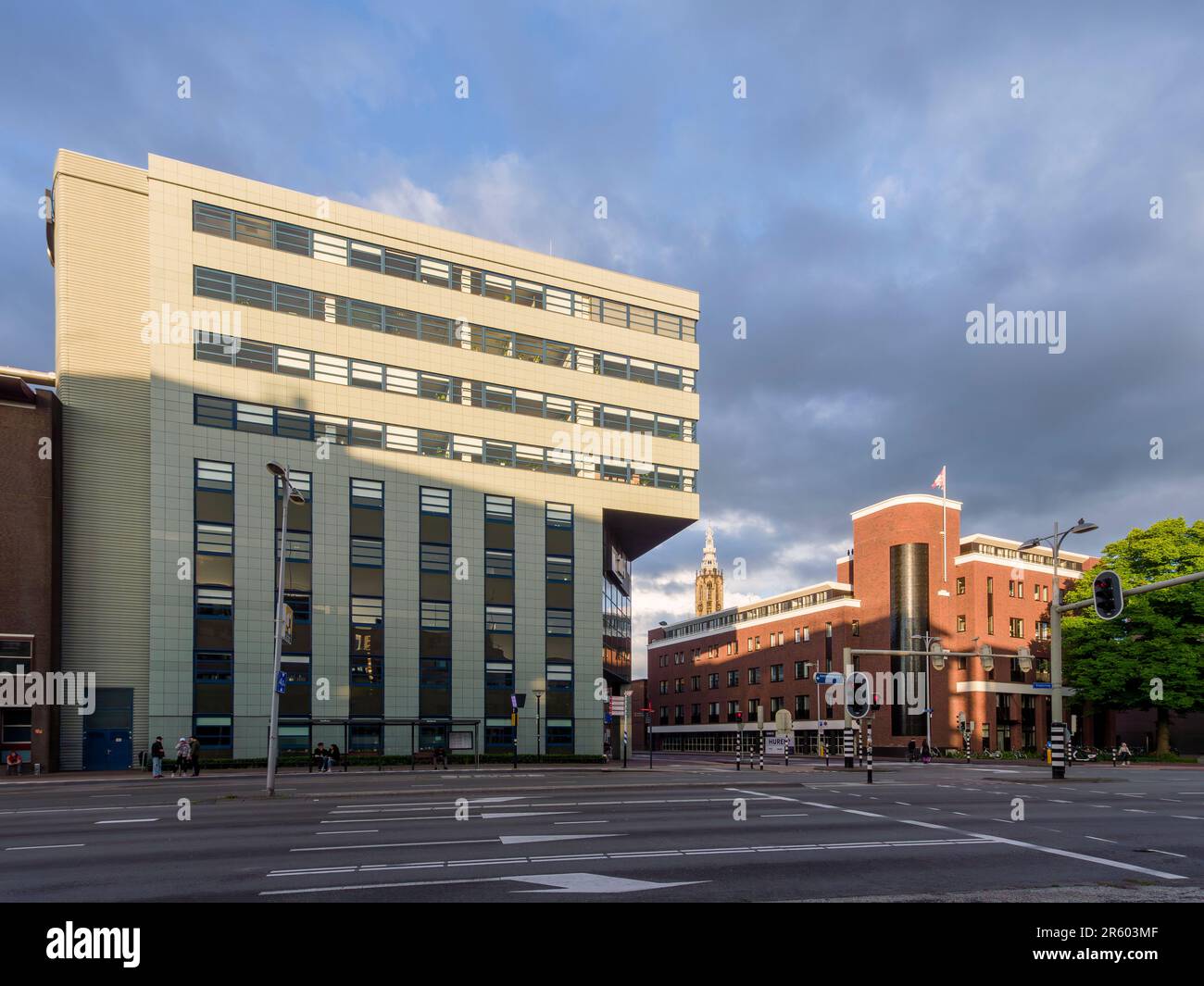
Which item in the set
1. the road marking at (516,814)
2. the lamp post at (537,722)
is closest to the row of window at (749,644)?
the lamp post at (537,722)

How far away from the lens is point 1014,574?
79.8 meters

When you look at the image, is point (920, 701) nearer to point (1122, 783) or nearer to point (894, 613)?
point (894, 613)

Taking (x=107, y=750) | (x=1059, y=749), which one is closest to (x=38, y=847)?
(x=107, y=750)

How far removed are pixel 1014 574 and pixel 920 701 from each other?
1401cm

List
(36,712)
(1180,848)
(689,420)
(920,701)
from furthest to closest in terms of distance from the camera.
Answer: (920,701) < (689,420) < (36,712) < (1180,848)

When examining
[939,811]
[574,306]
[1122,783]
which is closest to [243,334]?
[574,306]

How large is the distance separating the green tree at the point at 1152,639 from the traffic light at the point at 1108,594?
45.5 m

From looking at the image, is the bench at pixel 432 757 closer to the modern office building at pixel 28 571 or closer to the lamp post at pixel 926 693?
the modern office building at pixel 28 571

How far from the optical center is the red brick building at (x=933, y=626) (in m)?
77.5

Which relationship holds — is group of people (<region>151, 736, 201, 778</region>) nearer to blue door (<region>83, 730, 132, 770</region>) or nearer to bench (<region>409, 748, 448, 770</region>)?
blue door (<region>83, 730, 132, 770</region>)

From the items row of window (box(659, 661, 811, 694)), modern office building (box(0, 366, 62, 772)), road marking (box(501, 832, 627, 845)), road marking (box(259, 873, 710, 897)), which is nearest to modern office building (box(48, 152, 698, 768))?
modern office building (box(0, 366, 62, 772))

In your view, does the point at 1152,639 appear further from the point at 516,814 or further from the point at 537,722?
the point at 516,814

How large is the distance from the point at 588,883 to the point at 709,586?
18444cm

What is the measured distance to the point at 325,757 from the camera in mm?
46312
